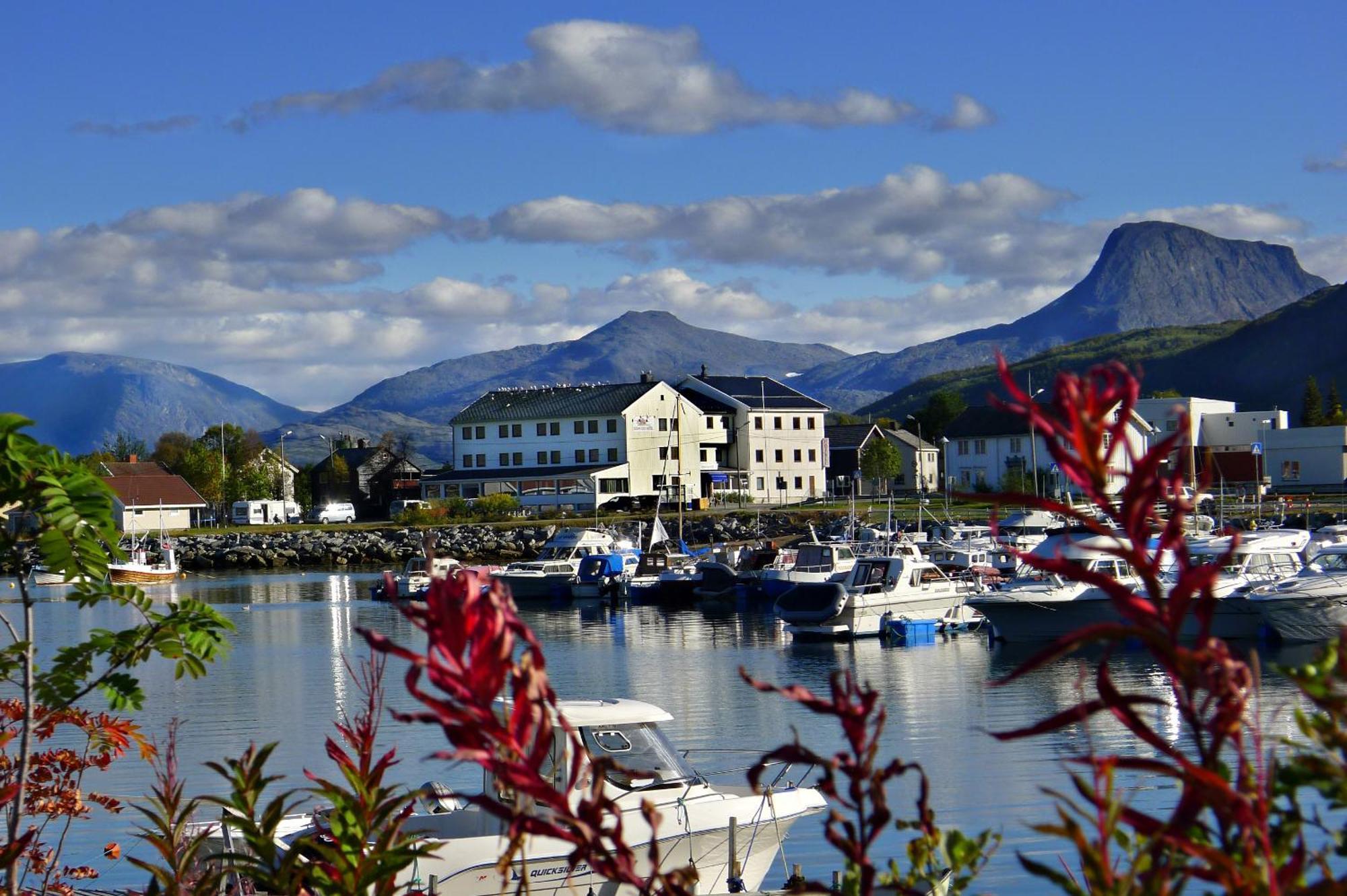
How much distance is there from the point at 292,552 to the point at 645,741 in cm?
9056

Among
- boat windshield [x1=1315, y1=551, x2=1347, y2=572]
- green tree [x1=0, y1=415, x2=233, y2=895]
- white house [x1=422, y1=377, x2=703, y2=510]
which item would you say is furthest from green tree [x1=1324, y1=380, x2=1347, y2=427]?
green tree [x1=0, y1=415, x2=233, y2=895]

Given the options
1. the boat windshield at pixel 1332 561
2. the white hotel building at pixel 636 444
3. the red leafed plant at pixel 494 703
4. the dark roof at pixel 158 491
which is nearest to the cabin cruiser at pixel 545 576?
the white hotel building at pixel 636 444

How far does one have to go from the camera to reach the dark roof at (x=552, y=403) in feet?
380

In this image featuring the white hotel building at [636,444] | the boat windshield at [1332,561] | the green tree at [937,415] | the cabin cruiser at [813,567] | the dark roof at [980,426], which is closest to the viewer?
the boat windshield at [1332,561]

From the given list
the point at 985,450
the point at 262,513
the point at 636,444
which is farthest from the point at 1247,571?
the point at 262,513

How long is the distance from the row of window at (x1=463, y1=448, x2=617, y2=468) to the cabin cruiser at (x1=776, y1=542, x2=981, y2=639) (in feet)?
198

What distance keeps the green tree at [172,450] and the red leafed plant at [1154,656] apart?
475ft

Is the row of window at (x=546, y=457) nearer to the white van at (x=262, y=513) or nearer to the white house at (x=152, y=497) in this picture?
the white van at (x=262, y=513)

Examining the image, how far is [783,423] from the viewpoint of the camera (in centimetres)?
11931

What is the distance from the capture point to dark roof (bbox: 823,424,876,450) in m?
139

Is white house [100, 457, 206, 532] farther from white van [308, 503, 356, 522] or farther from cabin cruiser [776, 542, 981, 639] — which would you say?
cabin cruiser [776, 542, 981, 639]

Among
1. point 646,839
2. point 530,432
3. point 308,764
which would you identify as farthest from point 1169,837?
point 530,432

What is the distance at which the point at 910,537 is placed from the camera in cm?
7519

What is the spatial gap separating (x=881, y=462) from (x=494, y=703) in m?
122
